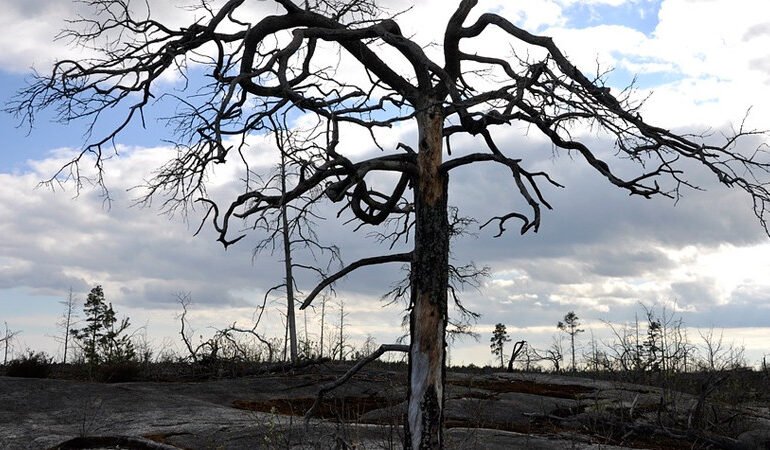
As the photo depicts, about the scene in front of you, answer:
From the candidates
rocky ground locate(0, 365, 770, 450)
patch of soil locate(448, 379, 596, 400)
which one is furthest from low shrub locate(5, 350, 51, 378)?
patch of soil locate(448, 379, 596, 400)

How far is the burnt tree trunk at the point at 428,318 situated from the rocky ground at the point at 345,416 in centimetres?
84

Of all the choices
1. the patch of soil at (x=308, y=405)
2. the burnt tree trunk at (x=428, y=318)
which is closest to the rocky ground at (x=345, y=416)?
the patch of soil at (x=308, y=405)

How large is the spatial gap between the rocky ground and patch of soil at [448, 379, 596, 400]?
0.04m

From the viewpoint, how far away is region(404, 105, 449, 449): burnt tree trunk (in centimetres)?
917

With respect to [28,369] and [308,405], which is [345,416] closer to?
[308,405]

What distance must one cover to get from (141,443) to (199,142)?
4.17m

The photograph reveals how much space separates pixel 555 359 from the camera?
2027 centimetres

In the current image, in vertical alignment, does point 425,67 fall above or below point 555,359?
above

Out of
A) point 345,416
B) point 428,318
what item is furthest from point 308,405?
point 428,318

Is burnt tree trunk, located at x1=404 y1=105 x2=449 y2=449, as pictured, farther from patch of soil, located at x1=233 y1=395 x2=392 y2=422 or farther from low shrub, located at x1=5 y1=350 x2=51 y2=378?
low shrub, located at x1=5 y1=350 x2=51 y2=378

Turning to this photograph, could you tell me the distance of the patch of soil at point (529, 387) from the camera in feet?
55.4

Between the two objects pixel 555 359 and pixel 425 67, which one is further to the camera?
pixel 555 359

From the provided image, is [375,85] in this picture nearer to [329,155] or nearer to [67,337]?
[329,155]

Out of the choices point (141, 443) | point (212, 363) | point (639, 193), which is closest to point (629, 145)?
point (639, 193)
